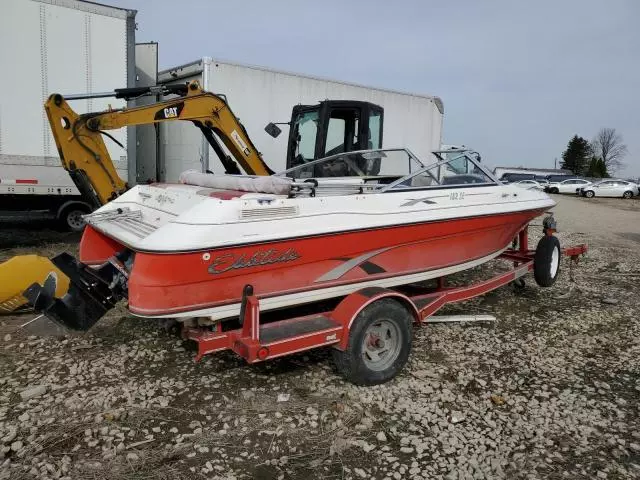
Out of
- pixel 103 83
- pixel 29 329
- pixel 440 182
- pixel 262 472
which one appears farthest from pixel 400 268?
pixel 103 83

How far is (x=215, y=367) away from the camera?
3.84 meters

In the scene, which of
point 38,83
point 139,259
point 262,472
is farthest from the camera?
point 38,83

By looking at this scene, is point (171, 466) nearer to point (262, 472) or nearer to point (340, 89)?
point (262, 472)

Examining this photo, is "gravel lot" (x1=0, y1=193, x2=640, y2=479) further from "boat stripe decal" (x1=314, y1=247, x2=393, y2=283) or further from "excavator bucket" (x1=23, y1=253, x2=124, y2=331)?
"boat stripe decal" (x1=314, y1=247, x2=393, y2=283)

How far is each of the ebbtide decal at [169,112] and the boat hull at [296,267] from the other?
5.77 ft

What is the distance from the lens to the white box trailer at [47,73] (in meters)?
7.18

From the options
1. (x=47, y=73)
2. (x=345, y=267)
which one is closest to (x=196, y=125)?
(x=47, y=73)

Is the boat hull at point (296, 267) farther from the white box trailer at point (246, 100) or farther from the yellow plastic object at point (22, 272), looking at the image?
the white box trailer at point (246, 100)

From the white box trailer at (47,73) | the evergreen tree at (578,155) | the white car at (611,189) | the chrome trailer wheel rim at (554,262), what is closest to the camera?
the chrome trailer wheel rim at (554,262)

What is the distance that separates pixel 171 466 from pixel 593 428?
259 cm

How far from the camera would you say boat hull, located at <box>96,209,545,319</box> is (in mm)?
2984

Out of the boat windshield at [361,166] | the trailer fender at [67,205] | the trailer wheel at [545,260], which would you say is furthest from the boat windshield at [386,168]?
the trailer fender at [67,205]

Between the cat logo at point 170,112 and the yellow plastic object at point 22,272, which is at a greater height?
the cat logo at point 170,112

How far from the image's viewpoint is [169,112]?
559 centimetres
